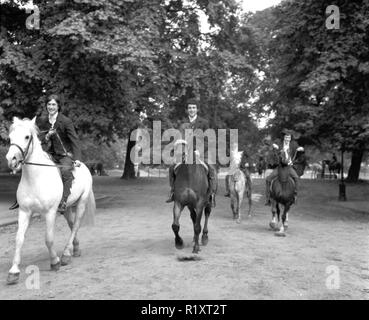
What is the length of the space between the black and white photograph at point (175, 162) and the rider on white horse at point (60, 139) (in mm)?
30

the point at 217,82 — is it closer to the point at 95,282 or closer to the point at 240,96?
the point at 95,282

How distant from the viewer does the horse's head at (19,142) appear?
23.1 feet

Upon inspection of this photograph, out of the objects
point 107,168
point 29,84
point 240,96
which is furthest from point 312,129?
point 107,168

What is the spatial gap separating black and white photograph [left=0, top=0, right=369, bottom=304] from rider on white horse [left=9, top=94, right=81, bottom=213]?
30 millimetres

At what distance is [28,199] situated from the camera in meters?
7.64

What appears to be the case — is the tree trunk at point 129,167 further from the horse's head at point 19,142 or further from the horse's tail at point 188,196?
the horse's head at point 19,142

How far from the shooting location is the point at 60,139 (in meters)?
8.98

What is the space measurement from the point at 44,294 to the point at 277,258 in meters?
4.86

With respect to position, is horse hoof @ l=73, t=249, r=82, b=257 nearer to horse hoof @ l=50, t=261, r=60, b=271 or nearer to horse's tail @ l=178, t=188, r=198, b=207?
horse hoof @ l=50, t=261, r=60, b=271

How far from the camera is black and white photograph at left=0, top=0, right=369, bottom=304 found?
7.38 m

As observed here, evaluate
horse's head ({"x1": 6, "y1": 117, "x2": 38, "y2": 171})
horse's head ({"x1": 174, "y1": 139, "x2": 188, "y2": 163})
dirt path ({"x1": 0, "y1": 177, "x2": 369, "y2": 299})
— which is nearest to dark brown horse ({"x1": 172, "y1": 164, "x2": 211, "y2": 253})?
→ horse's head ({"x1": 174, "y1": 139, "x2": 188, "y2": 163})

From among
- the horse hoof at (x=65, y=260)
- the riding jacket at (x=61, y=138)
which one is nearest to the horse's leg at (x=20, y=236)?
the horse hoof at (x=65, y=260)

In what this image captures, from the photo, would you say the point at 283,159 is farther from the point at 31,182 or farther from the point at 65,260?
the point at 31,182

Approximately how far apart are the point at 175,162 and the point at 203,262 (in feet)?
7.64
